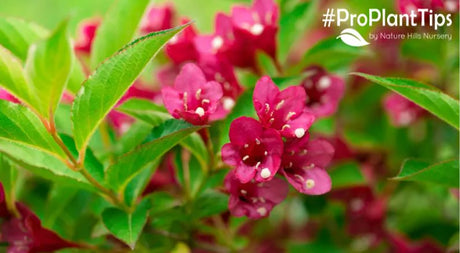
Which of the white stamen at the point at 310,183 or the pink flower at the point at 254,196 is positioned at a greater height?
the white stamen at the point at 310,183

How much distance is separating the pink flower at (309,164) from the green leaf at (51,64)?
10.0 inches

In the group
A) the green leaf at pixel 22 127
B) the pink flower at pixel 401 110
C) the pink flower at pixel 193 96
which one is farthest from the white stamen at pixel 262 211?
the pink flower at pixel 401 110

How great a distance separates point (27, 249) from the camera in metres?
0.74

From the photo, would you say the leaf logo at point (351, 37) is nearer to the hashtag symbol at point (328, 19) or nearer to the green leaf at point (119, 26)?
the hashtag symbol at point (328, 19)

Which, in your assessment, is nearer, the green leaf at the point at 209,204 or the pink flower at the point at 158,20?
the green leaf at the point at 209,204

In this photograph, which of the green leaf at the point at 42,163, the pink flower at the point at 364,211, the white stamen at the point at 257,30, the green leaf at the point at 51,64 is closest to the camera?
the green leaf at the point at 51,64

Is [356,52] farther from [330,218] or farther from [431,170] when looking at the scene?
[330,218]

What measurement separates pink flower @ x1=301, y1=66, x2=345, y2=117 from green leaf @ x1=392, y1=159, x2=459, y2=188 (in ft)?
0.75

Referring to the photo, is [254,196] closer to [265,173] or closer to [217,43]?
[265,173]

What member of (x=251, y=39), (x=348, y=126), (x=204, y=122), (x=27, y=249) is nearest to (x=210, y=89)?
(x=204, y=122)

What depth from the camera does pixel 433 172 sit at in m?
0.69

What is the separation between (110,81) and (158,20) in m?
0.50

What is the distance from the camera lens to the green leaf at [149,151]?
64 centimetres

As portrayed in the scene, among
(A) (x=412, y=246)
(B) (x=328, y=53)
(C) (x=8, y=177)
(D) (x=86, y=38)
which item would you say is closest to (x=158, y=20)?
(D) (x=86, y=38)
